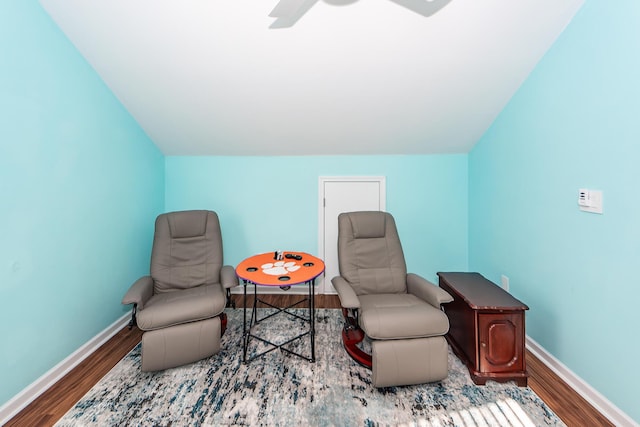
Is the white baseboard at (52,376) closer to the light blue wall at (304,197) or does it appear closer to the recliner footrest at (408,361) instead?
the light blue wall at (304,197)

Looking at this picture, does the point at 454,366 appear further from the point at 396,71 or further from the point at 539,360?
the point at 396,71

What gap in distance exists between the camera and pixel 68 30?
1.82 m

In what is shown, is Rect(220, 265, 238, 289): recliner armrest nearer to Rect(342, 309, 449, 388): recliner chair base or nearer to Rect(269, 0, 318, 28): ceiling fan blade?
Rect(342, 309, 449, 388): recliner chair base

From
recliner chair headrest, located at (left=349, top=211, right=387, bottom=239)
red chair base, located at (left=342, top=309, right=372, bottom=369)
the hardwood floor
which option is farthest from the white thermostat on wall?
red chair base, located at (left=342, top=309, right=372, bottom=369)

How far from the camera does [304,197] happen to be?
3131 millimetres

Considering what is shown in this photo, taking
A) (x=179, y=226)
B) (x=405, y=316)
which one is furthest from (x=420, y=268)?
(x=179, y=226)

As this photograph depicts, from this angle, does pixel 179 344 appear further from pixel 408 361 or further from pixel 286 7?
pixel 286 7

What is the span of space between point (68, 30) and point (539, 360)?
4.09 m

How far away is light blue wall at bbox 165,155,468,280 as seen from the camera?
10.1 ft

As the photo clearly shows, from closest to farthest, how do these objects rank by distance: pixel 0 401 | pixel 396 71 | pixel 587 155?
1. pixel 0 401
2. pixel 587 155
3. pixel 396 71

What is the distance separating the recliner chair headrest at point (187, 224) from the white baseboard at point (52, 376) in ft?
3.14

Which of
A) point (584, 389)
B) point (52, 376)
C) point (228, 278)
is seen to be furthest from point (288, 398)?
point (584, 389)

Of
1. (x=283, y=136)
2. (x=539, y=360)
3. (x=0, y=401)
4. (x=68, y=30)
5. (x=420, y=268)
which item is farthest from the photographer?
(x=420, y=268)

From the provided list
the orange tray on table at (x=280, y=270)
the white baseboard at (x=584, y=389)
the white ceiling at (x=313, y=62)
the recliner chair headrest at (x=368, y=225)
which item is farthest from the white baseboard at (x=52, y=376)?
the white baseboard at (x=584, y=389)
